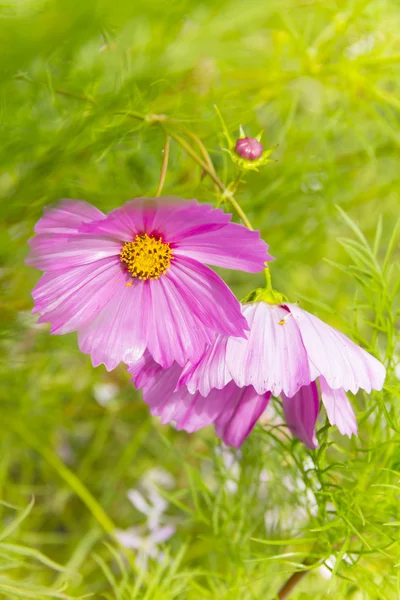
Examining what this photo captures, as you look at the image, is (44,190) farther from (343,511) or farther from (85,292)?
(343,511)

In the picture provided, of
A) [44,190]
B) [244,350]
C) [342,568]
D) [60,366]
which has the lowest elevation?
[342,568]

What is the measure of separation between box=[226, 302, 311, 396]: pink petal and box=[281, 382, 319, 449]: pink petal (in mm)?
38

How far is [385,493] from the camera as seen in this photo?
47cm

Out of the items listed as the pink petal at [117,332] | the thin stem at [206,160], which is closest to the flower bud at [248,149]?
the thin stem at [206,160]

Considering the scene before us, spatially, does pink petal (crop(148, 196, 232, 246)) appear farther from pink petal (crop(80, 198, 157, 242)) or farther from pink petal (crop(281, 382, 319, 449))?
pink petal (crop(281, 382, 319, 449))

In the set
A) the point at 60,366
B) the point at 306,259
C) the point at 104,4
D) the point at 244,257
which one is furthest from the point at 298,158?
the point at 104,4

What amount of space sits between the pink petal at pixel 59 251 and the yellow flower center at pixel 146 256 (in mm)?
26

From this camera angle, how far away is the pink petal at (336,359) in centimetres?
36

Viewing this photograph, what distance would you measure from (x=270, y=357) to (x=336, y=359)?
4cm

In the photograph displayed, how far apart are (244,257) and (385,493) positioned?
0.76ft

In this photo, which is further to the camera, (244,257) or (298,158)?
(298,158)

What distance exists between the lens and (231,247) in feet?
1.23

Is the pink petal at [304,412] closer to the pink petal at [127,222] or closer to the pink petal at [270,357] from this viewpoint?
the pink petal at [270,357]

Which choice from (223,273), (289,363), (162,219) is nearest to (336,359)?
(289,363)
